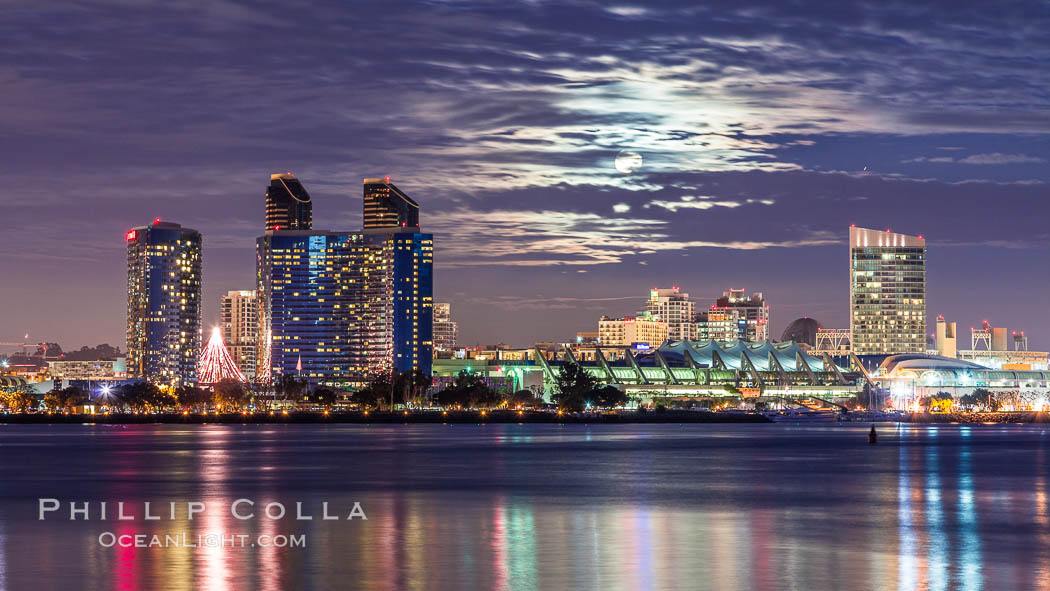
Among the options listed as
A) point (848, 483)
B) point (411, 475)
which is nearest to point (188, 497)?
point (411, 475)

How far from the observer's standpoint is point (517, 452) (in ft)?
319

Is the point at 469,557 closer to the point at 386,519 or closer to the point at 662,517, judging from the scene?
the point at 386,519

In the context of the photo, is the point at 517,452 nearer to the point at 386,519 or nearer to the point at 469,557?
the point at 386,519

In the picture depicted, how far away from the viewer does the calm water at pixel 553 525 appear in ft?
94.0

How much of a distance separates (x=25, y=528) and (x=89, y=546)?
6.00 meters

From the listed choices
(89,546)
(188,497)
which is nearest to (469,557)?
(89,546)

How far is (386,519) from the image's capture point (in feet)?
136

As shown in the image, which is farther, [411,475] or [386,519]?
[411,475]

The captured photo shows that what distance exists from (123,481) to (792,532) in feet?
111

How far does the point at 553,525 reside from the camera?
132ft

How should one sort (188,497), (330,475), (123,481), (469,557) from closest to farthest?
(469,557) → (188,497) → (123,481) → (330,475)

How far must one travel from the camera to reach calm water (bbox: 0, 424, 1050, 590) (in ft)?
94.0

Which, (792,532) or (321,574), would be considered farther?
(792,532)

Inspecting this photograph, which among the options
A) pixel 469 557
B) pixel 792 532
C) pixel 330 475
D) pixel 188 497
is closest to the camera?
pixel 469 557
